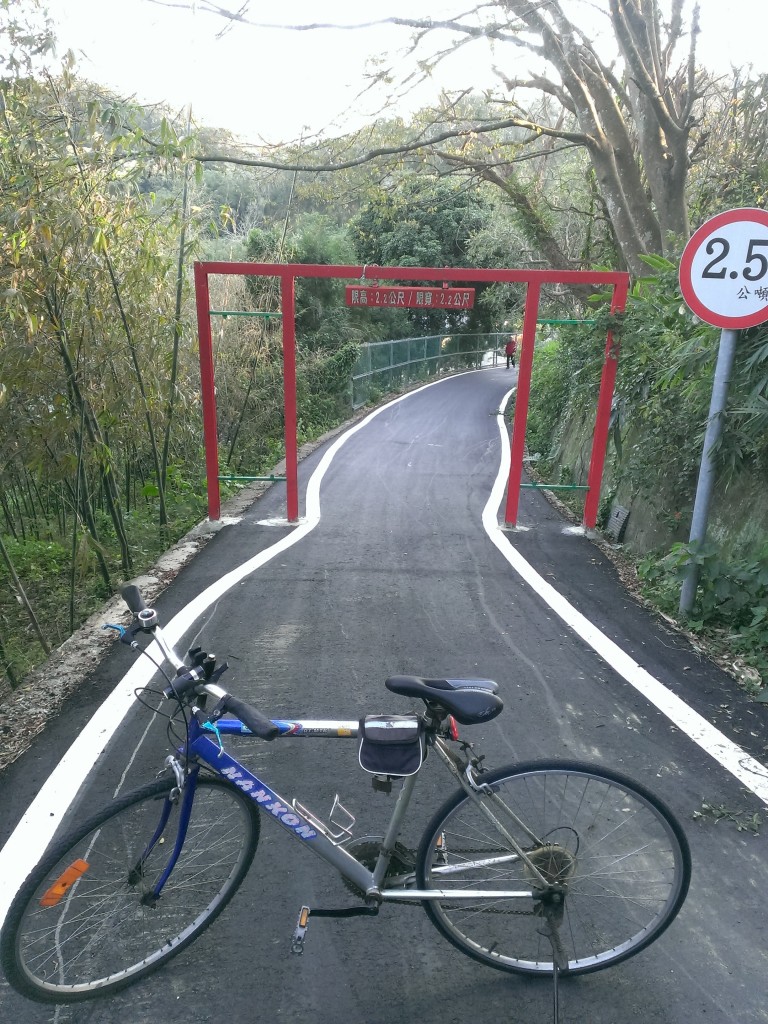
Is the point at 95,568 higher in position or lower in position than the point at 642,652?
lower

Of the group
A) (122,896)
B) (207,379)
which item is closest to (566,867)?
(122,896)

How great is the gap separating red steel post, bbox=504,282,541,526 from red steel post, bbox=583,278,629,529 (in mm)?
723

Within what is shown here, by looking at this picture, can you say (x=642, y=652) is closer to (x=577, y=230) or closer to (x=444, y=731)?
(x=444, y=731)

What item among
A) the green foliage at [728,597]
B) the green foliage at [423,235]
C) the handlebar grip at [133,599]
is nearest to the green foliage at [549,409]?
the green foliage at [728,597]

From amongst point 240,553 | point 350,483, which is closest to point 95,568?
point 240,553

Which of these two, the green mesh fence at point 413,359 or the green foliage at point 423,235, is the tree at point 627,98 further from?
the green foliage at point 423,235

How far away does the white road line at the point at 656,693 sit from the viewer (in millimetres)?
3205

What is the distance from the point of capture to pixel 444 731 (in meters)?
2.08

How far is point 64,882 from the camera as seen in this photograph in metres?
2.05

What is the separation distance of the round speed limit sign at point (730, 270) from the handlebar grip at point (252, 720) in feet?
12.2

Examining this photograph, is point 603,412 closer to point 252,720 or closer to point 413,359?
point 252,720

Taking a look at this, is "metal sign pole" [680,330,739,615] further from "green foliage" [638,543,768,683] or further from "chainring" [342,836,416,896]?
"chainring" [342,836,416,896]

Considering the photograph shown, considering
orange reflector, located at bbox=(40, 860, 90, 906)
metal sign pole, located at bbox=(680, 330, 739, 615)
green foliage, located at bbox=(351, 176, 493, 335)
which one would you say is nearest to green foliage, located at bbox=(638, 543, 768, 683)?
metal sign pole, located at bbox=(680, 330, 739, 615)

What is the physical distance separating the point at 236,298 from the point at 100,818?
44.3 ft
